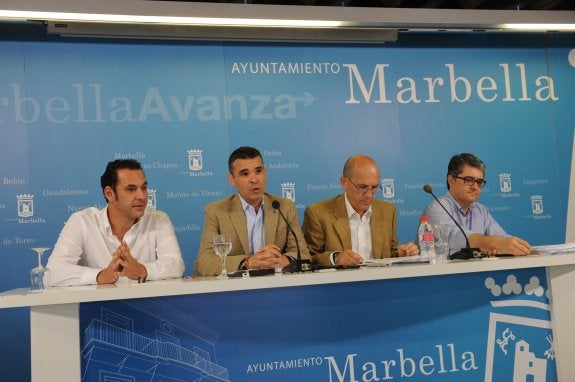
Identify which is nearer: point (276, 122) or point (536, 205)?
point (276, 122)

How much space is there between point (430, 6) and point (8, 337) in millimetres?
4294

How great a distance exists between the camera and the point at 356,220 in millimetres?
3873

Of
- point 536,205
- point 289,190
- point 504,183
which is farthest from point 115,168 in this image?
point 536,205

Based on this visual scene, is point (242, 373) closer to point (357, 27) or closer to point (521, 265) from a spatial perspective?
point (521, 265)

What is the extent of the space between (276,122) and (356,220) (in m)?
1.39

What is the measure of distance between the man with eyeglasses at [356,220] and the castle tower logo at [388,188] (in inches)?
45.1

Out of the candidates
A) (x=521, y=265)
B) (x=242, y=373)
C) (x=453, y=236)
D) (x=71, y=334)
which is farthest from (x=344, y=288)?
(x=453, y=236)

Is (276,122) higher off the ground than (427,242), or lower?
higher

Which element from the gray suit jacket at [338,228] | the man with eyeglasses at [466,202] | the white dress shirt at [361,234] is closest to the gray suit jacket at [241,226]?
the gray suit jacket at [338,228]

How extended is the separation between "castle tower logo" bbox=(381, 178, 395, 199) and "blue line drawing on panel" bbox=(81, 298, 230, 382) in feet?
9.49

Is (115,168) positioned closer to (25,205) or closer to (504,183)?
(25,205)

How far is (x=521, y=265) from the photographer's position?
2711 millimetres

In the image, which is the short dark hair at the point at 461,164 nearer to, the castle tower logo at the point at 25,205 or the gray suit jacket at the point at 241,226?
the gray suit jacket at the point at 241,226

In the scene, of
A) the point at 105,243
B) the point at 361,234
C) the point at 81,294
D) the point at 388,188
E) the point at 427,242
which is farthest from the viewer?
the point at 388,188
